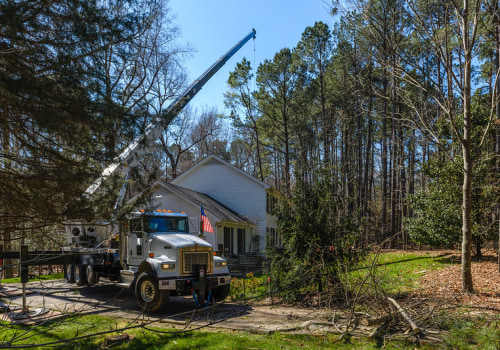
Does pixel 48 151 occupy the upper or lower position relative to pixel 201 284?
upper

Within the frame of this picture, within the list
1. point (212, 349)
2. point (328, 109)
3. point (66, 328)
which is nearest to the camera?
point (212, 349)

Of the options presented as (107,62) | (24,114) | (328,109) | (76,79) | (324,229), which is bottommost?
(324,229)

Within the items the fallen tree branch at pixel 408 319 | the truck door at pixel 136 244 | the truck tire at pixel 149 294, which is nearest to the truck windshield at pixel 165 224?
the truck door at pixel 136 244

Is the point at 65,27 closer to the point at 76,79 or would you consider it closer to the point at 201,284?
the point at 76,79

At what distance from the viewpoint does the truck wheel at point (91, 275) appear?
1295 cm

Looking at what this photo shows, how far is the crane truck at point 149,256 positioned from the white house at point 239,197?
1293 cm

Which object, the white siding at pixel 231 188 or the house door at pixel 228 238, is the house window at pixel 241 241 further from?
the house door at pixel 228 238

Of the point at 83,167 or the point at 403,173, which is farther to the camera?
the point at 403,173

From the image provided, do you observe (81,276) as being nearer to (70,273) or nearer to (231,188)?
(70,273)

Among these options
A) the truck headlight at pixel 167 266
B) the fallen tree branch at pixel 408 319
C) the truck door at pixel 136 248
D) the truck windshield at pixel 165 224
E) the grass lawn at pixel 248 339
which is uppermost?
the truck windshield at pixel 165 224

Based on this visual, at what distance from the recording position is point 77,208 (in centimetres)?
685

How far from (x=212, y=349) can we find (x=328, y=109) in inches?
1193

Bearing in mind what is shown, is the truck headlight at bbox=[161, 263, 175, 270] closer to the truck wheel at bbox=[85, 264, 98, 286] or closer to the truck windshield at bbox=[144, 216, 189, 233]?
the truck windshield at bbox=[144, 216, 189, 233]

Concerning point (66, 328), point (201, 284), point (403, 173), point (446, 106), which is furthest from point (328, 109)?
point (66, 328)
